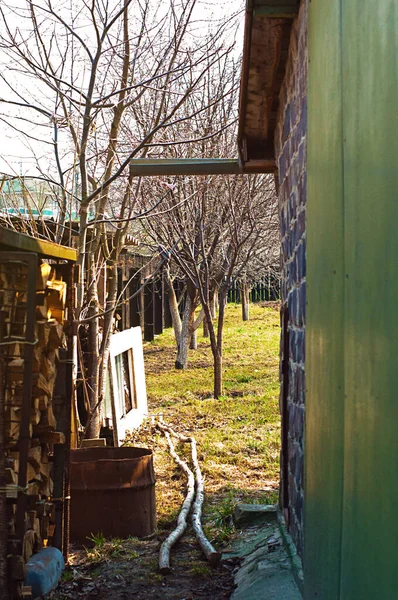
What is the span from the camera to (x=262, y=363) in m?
17.8

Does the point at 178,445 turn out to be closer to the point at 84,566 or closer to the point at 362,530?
the point at 84,566

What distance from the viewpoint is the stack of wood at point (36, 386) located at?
4297 millimetres

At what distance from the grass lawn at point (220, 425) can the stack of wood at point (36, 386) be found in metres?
1.71

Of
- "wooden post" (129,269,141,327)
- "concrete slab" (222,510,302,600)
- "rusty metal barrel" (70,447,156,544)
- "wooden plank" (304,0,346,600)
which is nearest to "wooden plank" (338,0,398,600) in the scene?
"wooden plank" (304,0,346,600)

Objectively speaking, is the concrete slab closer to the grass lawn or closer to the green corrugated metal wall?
the grass lawn

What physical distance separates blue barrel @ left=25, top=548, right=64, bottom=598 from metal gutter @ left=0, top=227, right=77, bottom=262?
1.78m

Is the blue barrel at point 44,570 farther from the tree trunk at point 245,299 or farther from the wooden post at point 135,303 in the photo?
the tree trunk at point 245,299

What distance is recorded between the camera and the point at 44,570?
4301 mm

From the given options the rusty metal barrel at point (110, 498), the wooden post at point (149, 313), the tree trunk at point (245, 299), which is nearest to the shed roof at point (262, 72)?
the rusty metal barrel at point (110, 498)

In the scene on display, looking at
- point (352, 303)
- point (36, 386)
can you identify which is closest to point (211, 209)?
point (36, 386)

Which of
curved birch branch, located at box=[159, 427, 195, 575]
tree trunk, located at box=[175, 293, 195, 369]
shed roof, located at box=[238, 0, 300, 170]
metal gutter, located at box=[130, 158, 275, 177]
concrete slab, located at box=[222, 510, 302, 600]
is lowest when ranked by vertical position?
curved birch branch, located at box=[159, 427, 195, 575]

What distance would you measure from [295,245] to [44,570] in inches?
93.8

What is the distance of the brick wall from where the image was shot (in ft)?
13.9

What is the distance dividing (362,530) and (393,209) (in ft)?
3.18
